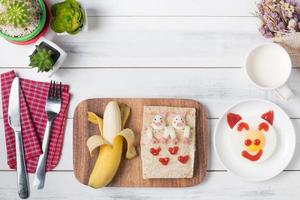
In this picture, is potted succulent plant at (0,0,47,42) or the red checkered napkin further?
the red checkered napkin

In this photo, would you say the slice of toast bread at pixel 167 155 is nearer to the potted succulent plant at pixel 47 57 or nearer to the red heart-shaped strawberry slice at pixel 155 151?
the red heart-shaped strawberry slice at pixel 155 151

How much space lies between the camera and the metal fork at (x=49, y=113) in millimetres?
987

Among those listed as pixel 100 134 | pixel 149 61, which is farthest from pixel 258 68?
pixel 100 134

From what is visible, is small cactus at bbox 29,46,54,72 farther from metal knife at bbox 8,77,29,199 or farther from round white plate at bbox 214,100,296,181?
round white plate at bbox 214,100,296,181

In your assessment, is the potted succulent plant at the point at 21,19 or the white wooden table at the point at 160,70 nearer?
the potted succulent plant at the point at 21,19

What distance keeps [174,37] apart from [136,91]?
0.14 meters

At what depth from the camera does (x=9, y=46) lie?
39.6 inches

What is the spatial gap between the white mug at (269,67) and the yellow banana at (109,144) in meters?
0.28

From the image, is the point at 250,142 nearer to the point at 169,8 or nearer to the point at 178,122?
the point at 178,122

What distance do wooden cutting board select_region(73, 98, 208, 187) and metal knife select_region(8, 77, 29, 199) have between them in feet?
0.37

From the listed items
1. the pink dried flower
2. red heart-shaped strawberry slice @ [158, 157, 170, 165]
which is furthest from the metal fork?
the pink dried flower

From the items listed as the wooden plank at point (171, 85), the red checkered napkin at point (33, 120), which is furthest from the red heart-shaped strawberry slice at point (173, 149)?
the red checkered napkin at point (33, 120)

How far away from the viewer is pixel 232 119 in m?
0.99

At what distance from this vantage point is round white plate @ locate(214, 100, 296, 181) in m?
0.99
